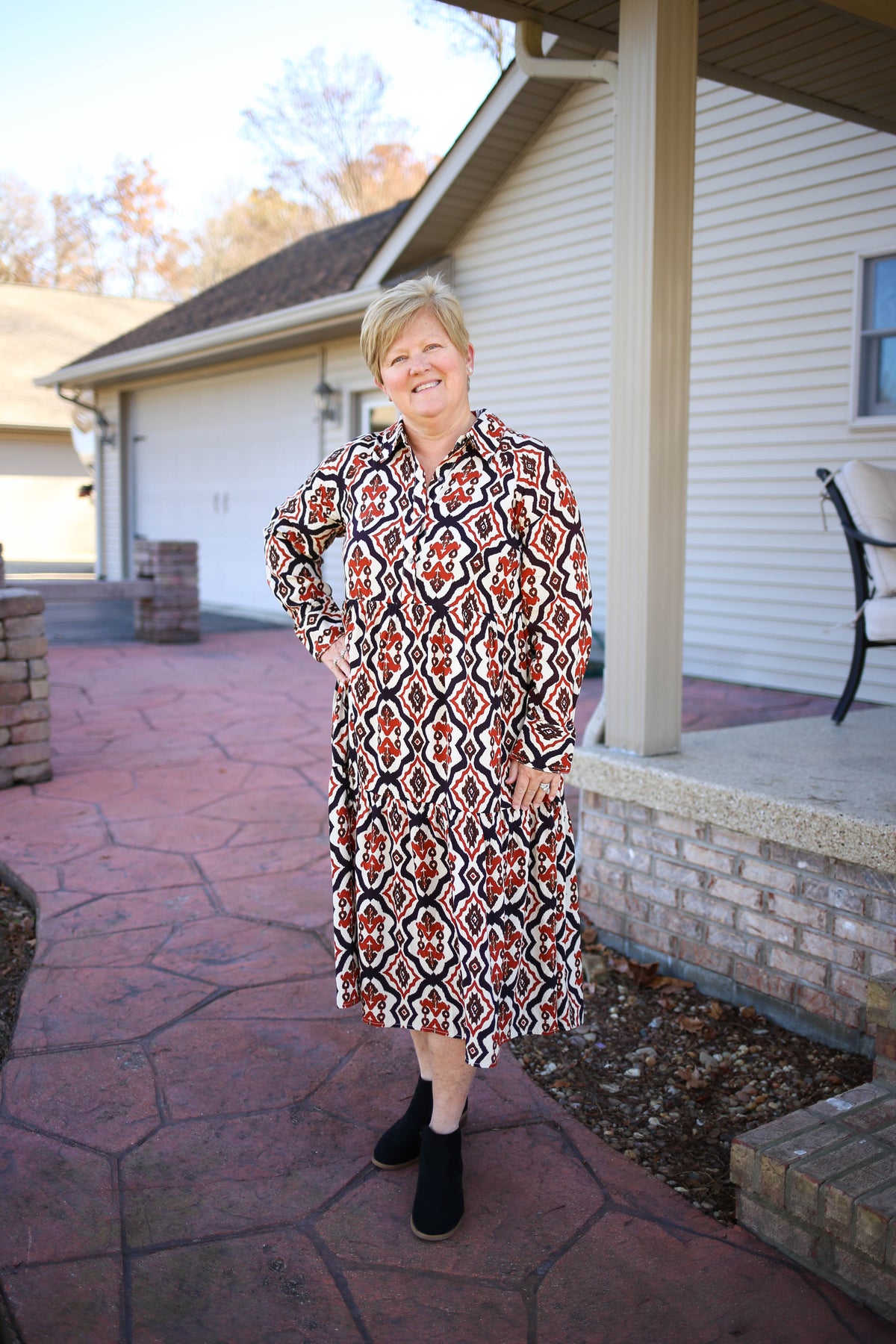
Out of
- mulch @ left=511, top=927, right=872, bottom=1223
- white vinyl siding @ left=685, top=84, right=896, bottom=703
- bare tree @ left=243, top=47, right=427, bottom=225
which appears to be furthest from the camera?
bare tree @ left=243, top=47, right=427, bottom=225

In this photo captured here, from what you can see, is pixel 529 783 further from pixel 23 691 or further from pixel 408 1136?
pixel 23 691

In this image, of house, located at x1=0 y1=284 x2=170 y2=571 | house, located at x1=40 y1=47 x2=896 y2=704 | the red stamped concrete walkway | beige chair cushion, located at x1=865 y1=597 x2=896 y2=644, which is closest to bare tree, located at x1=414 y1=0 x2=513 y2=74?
house, located at x1=40 y1=47 x2=896 y2=704

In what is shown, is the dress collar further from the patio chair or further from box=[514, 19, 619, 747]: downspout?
the patio chair

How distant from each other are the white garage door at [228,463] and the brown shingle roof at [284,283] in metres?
0.68

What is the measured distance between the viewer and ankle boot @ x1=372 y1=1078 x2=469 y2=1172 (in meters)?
2.12

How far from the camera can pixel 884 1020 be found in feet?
6.88

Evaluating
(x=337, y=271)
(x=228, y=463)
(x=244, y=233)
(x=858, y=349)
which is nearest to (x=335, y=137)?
(x=244, y=233)

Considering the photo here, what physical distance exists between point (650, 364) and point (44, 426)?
A: 72.9 ft

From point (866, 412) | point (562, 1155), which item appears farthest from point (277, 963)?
point (866, 412)

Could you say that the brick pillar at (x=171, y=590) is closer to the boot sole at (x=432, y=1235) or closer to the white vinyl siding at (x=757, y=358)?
the white vinyl siding at (x=757, y=358)

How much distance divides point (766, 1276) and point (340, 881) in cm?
99

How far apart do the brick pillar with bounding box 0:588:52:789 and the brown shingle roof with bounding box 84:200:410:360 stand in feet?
20.2

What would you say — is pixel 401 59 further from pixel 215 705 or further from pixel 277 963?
pixel 277 963

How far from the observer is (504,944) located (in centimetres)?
194
